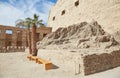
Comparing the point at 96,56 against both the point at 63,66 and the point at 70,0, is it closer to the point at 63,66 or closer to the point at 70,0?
the point at 63,66

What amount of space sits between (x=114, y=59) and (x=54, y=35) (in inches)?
433

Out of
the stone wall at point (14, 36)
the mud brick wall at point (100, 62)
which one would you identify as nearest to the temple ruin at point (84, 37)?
the mud brick wall at point (100, 62)

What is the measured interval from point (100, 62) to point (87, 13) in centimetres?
1511

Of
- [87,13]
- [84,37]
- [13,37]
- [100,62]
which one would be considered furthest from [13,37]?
[100,62]

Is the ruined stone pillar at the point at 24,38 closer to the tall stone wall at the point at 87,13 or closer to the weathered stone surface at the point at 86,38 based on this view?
the tall stone wall at the point at 87,13

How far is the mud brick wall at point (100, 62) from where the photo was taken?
7016mm

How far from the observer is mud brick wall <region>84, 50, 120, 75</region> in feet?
23.0

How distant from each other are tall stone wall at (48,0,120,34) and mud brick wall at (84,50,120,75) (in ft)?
26.1

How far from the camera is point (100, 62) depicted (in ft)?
24.5

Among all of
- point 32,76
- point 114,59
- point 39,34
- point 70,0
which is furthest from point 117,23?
point 39,34

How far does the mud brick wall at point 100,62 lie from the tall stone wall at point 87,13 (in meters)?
7.97

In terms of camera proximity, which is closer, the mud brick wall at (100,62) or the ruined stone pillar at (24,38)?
the mud brick wall at (100,62)

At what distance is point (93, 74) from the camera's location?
6.97 metres

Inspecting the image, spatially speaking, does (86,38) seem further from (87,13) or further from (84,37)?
(87,13)
